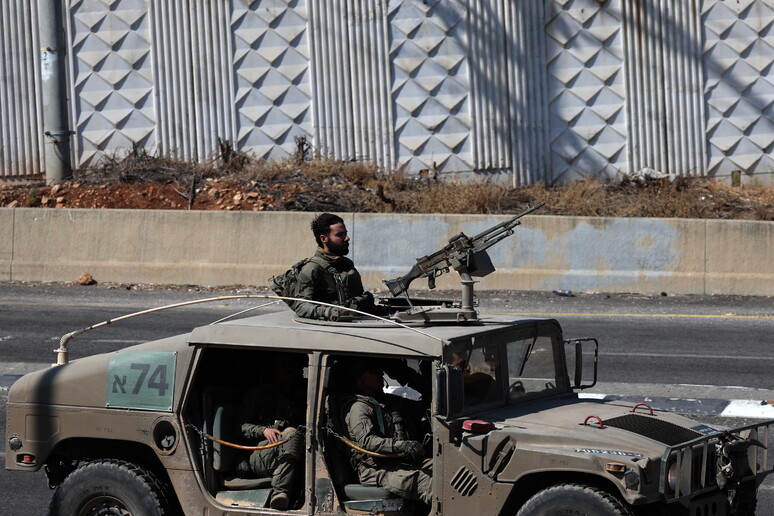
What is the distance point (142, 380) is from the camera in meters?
6.55

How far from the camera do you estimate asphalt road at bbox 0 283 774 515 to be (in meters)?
11.3

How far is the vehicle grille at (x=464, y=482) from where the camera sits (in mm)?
5828

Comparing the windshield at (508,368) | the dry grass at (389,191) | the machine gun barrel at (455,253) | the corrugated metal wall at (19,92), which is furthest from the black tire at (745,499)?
the corrugated metal wall at (19,92)

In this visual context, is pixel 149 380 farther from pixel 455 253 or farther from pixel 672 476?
pixel 672 476

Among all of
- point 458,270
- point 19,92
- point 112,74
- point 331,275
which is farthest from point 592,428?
point 19,92

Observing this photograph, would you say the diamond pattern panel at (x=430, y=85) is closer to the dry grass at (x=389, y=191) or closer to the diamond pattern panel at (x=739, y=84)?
the dry grass at (x=389, y=191)

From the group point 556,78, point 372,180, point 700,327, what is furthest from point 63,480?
point 556,78

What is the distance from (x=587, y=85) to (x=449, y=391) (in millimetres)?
17648

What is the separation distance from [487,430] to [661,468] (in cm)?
89

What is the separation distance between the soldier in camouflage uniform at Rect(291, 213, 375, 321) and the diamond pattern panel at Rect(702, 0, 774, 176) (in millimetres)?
16948

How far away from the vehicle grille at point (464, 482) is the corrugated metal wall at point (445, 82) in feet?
56.2

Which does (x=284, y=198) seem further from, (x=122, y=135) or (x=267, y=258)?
(x=122, y=135)

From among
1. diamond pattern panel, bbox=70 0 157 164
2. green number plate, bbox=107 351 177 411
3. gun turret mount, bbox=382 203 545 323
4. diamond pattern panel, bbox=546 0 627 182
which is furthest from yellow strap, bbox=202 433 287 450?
diamond pattern panel, bbox=70 0 157 164

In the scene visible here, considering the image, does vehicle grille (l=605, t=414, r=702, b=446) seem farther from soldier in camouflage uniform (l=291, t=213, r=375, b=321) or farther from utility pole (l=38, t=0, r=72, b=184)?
utility pole (l=38, t=0, r=72, b=184)
